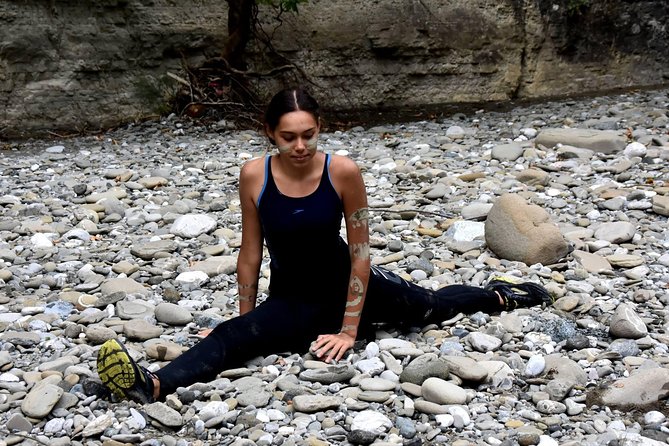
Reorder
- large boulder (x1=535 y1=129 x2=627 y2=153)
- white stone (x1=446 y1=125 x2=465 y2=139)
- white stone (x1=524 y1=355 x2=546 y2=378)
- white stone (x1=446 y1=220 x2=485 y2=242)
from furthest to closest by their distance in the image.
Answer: white stone (x1=446 y1=125 x2=465 y2=139) < large boulder (x1=535 y1=129 x2=627 y2=153) < white stone (x1=446 y1=220 x2=485 y2=242) < white stone (x1=524 y1=355 x2=546 y2=378)

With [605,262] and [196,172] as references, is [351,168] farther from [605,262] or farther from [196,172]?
[196,172]

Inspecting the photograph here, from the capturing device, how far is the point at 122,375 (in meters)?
2.75

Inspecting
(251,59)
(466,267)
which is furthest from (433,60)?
(466,267)

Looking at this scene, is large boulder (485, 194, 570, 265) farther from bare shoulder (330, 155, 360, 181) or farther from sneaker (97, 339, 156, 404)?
sneaker (97, 339, 156, 404)

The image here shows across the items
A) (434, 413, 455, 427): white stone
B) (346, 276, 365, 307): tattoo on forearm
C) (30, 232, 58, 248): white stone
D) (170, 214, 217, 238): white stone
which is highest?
(346, 276, 365, 307): tattoo on forearm

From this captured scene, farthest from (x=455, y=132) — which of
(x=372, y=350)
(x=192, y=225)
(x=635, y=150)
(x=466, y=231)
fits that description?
(x=372, y=350)

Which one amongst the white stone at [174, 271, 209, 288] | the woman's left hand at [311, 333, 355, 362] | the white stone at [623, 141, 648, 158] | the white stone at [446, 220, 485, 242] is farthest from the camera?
the white stone at [623, 141, 648, 158]

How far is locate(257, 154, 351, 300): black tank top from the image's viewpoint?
3105mm

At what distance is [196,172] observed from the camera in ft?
21.4

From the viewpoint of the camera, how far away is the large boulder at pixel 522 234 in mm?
4281

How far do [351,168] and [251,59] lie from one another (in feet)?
20.7

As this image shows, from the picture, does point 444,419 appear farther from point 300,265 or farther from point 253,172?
point 253,172

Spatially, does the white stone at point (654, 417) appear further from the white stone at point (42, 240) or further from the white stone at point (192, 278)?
the white stone at point (42, 240)

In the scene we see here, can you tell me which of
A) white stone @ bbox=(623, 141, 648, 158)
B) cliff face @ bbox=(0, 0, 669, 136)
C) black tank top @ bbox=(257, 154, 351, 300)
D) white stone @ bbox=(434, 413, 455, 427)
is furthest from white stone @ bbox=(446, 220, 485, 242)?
cliff face @ bbox=(0, 0, 669, 136)
